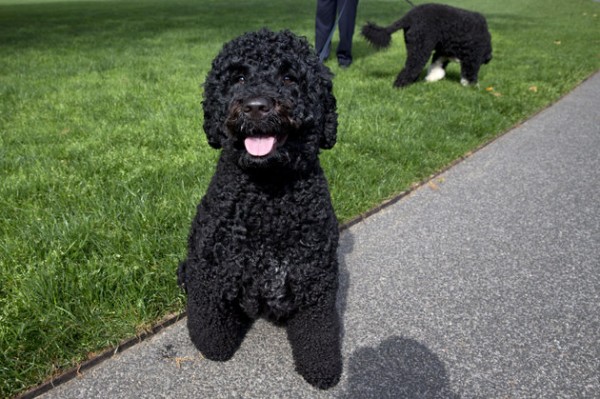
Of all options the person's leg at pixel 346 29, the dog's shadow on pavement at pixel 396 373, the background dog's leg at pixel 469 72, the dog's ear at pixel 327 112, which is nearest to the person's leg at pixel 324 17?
the person's leg at pixel 346 29

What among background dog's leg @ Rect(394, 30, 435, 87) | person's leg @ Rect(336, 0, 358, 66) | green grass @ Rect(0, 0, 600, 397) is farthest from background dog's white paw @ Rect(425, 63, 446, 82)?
person's leg @ Rect(336, 0, 358, 66)

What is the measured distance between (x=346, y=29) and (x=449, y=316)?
21.4 feet

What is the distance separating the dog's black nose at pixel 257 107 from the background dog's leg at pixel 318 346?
1.01 meters

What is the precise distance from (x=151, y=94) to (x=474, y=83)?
5100 millimetres

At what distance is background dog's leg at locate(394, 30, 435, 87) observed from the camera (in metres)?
6.99

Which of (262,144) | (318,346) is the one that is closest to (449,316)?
(318,346)

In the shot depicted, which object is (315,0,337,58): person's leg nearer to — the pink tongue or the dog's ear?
the dog's ear

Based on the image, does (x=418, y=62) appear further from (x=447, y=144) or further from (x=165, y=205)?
(x=165, y=205)

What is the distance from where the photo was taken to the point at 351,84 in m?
7.14

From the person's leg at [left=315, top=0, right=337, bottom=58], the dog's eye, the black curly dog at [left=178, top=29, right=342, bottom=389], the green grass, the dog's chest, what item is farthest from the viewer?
the person's leg at [left=315, top=0, right=337, bottom=58]

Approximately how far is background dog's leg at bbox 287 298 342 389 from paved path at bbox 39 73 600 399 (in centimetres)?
7

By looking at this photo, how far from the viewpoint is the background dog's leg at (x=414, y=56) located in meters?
6.99

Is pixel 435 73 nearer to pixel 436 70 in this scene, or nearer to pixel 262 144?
Answer: pixel 436 70

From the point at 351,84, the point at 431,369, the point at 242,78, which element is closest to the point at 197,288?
the point at 242,78
